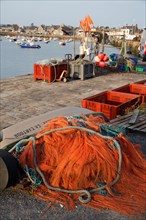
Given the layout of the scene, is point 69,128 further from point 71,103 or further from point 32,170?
point 71,103

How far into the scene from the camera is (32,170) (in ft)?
13.6

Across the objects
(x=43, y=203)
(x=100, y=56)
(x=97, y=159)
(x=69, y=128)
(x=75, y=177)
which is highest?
(x=100, y=56)

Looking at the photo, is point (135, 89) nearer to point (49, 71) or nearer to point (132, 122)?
point (132, 122)

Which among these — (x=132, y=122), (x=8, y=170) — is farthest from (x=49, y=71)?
(x=8, y=170)

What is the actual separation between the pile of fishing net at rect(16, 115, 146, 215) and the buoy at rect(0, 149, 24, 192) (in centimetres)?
17

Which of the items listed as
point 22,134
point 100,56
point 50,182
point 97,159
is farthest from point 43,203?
point 100,56

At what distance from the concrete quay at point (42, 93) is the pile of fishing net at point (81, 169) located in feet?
12.1

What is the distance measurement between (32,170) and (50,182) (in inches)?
12.7

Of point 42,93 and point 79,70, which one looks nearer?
point 42,93

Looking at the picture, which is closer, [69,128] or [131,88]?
[69,128]

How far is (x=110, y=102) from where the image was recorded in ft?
31.0

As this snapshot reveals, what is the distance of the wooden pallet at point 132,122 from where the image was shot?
22.0 feet

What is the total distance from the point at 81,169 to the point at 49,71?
10.6 meters

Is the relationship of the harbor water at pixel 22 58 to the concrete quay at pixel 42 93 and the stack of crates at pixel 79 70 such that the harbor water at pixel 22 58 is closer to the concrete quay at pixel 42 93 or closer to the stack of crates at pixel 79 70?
the stack of crates at pixel 79 70
